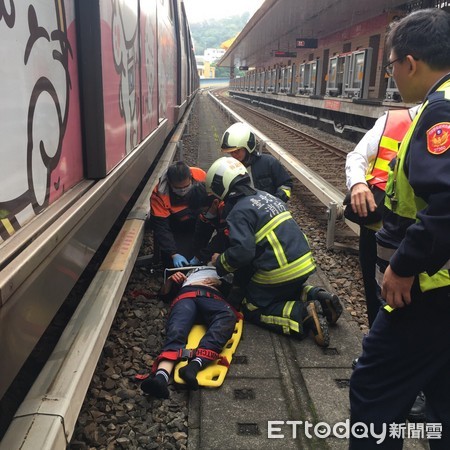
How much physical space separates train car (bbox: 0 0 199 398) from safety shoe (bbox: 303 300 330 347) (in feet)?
4.75

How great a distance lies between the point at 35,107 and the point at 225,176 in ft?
5.58

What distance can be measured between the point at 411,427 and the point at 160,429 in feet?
4.10

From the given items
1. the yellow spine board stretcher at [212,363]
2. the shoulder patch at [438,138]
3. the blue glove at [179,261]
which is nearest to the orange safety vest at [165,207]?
the blue glove at [179,261]

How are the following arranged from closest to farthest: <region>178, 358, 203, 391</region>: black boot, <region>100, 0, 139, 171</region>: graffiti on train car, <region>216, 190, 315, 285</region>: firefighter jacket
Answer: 1. <region>178, 358, 203, 391</region>: black boot
2. <region>100, 0, 139, 171</region>: graffiti on train car
3. <region>216, 190, 315, 285</region>: firefighter jacket

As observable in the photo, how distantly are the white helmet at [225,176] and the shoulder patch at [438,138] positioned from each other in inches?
78.4

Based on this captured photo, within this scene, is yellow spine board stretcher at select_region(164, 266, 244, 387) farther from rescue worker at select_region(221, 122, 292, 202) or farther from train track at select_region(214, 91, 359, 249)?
train track at select_region(214, 91, 359, 249)

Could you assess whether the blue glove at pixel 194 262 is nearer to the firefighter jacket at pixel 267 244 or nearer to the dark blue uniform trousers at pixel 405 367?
the firefighter jacket at pixel 267 244

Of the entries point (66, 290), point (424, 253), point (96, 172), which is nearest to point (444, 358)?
point (424, 253)

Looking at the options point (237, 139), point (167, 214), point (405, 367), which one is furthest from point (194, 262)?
point (405, 367)

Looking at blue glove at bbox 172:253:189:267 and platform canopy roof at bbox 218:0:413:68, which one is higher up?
platform canopy roof at bbox 218:0:413:68

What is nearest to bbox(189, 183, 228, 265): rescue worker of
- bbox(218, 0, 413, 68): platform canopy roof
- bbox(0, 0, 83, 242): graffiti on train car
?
bbox(0, 0, 83, 242): graffiti on train car

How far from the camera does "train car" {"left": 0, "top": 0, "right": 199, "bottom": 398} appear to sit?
5.24 ft

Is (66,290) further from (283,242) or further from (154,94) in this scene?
(154,94)

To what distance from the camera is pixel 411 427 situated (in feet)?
7.76
